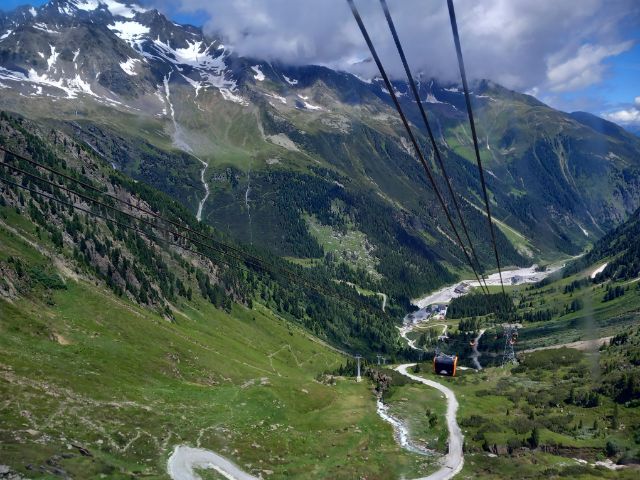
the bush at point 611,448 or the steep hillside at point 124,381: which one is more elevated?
the steep hillside at point 124,381

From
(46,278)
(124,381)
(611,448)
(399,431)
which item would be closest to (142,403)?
(124,381)

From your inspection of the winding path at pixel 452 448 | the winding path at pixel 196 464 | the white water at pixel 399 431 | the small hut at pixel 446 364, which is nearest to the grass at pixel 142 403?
the winding path at pixel 196 464

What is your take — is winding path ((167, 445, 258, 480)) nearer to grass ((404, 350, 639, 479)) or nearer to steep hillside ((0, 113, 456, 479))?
steep hillside ((0, 113, 456, 479))

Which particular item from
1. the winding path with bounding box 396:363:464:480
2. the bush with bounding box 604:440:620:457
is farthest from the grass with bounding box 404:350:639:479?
the winding path with bounding box 396:363:464:480

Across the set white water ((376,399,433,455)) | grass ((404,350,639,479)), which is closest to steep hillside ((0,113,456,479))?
white water ((376,399,433,455))

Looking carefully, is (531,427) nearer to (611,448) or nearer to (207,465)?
(611,448)

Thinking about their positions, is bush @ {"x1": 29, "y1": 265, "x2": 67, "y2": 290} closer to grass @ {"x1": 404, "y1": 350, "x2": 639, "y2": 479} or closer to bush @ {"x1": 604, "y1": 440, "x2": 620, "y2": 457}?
grass @ {"x1": 404, "y1": 350, "x2": 639, "y2": 479}

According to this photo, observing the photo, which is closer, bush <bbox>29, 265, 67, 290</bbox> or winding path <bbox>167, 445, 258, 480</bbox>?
winding path <bbox>167, 445, 258, 480</bbox>

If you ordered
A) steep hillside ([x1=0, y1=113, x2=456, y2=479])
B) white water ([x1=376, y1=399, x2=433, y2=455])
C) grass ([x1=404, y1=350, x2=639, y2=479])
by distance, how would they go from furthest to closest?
white water ([x1=376, y1=399, x2=433, y2=455]), grass ([x1=404, y1=350, x2=639, y2=479]), steep hillside ([x1=0, y1=113, x2=456, y2=479])

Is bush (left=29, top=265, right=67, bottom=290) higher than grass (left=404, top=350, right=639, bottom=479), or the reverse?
bush (left=29, top=265, right=67, bottom=290)

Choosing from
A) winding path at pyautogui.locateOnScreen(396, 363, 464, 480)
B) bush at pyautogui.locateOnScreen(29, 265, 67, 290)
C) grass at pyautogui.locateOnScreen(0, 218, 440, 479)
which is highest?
bush at pyautogui.locateOnScreen(29, 265, 67, 290)

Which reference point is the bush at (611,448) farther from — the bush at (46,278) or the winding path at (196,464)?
the bush at (46,278)

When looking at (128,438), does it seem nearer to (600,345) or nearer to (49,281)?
(49,281)

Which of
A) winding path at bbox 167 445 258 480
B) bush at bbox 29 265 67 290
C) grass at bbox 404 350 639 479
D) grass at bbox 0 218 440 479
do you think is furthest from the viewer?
bush at bbox 29 265 67 290
